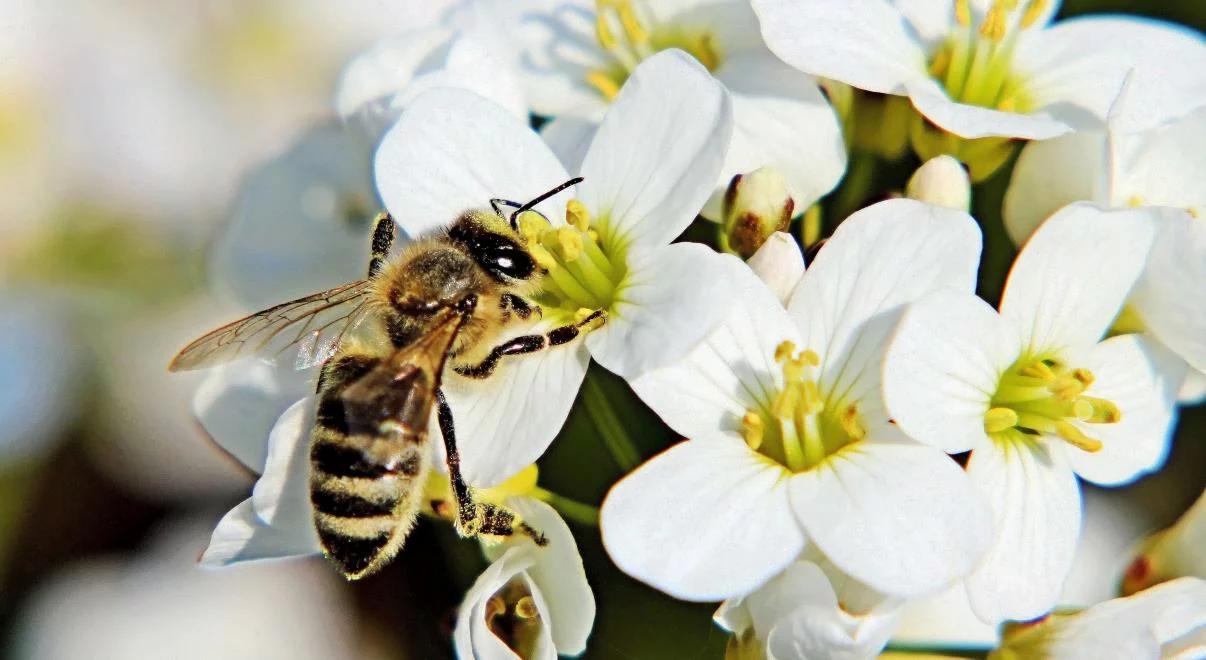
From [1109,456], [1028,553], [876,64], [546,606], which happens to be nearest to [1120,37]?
[876,64]

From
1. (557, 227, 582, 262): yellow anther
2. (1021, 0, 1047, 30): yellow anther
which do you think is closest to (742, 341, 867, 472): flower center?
(557, 227, 582, 262): yellow anther

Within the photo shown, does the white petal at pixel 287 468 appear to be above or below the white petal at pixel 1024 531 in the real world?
above

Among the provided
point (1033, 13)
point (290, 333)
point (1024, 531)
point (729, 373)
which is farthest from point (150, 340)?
point (1024, 531)

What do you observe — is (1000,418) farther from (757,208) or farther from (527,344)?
(527,344)

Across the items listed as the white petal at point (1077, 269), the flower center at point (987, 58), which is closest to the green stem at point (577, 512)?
the white petal at point (1077, 269)

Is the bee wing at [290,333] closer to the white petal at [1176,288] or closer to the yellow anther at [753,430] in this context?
the yellow anther at [753,430]

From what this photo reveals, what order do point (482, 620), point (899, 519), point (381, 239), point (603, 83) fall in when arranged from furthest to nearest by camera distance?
point (603, 83) < point (381, 239) < point (482, 620) < point (899, 519)

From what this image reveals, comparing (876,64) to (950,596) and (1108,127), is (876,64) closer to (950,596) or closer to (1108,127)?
(1108,127)
